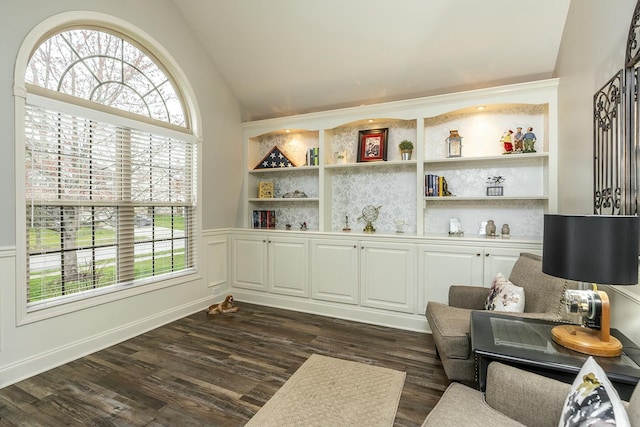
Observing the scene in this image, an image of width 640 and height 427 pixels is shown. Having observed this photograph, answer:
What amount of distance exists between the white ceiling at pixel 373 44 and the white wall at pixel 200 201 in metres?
0.35

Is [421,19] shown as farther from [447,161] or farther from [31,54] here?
[31,54]

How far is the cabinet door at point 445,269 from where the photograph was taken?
2986 millimetres

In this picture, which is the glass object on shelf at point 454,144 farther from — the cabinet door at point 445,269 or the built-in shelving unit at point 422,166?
the cabinet door at point 445,269

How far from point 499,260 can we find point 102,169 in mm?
3613

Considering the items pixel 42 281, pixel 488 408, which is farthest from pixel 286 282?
pixel 488 408

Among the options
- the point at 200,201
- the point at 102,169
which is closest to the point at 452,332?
the point at 200,201

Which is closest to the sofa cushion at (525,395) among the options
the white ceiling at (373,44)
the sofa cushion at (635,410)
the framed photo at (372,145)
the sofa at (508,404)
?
the sofa at (508,404)

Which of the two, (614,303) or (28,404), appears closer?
(614,303)

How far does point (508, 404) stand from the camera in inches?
48.3

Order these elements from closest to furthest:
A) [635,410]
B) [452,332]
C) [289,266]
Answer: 1. [635,410]
2. [452,332]
3. [289,266]

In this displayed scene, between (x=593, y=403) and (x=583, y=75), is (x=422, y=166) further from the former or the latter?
(x=593, y=403)

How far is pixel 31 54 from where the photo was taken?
2406mm

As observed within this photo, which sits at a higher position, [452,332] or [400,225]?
[400,225]

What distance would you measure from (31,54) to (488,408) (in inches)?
142
